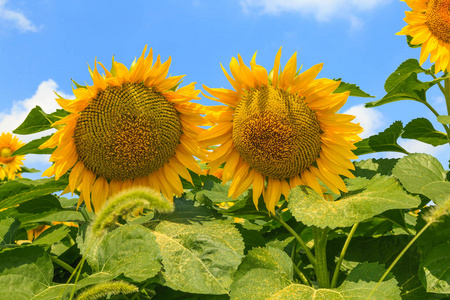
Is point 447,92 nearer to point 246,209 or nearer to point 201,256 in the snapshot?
point 246,209

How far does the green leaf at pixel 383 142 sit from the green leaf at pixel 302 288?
1.14 meters

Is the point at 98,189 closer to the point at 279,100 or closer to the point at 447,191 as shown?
the point at 279,100

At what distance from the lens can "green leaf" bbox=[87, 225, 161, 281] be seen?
161 cm

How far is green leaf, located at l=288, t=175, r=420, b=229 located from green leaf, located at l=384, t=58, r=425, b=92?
1.67 m

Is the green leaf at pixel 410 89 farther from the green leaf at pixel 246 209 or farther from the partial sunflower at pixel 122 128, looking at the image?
the partial sunflower at pixel 122 128

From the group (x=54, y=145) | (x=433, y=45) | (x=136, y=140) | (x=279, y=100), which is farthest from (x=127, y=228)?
(x=433, y=45)

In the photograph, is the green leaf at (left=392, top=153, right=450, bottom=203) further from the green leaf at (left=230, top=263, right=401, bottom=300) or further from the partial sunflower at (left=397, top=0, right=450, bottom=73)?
the partial sunflower at (left=397, top=0, right=450, bottom=73)

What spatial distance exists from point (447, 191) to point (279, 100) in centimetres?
87

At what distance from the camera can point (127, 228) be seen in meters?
1.79

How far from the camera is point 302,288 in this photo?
1775 mm

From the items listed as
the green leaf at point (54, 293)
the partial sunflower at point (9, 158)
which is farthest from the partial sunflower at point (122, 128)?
the partial sunflower at point (9, 158)

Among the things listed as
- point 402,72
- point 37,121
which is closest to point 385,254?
point 402,72

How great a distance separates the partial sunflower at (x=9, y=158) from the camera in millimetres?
6970

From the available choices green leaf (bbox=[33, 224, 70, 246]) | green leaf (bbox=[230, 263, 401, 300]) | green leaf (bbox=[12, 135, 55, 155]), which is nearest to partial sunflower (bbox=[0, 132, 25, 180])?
green leaf (bbox=[12, 135, 55, 155])
